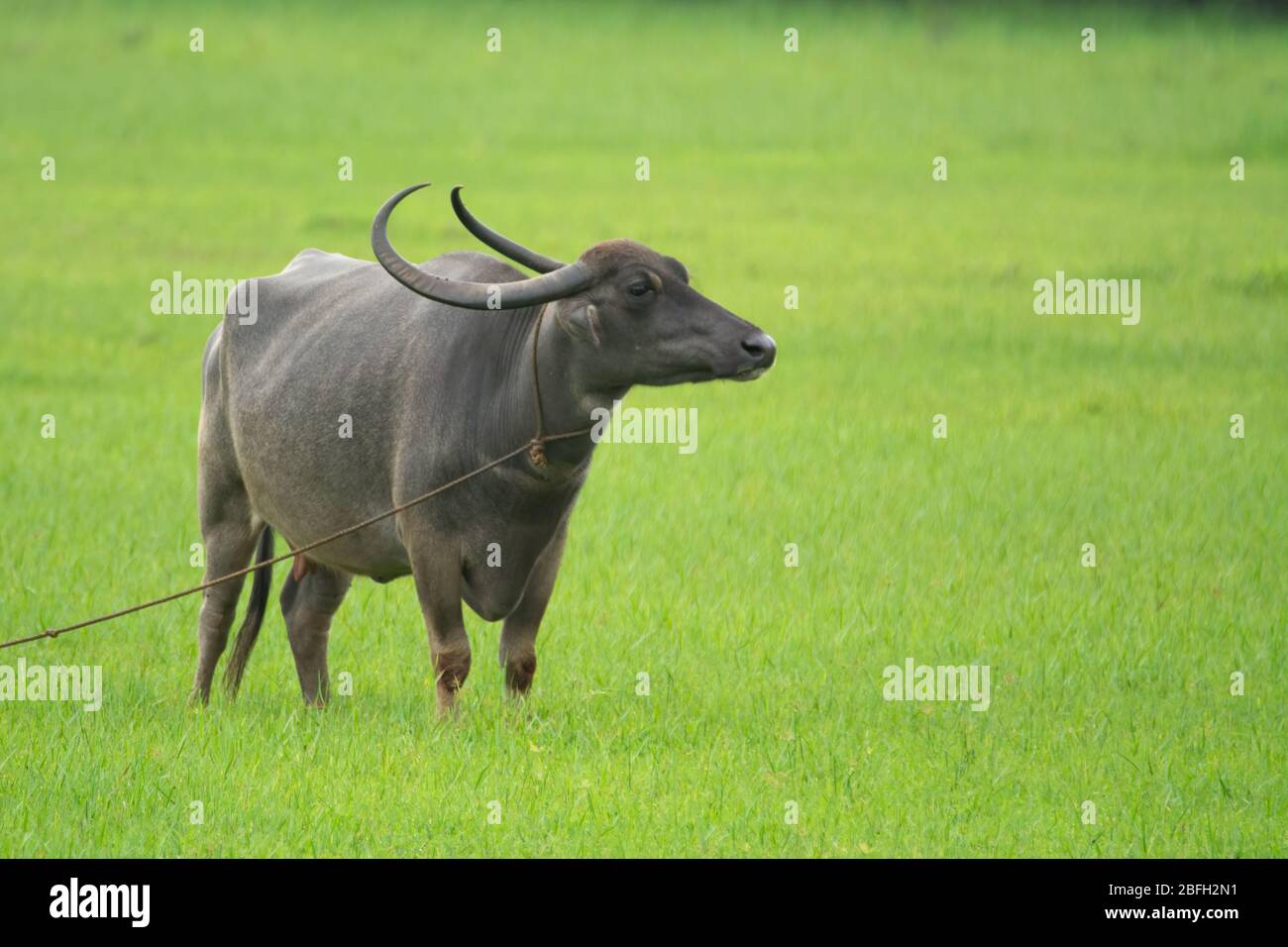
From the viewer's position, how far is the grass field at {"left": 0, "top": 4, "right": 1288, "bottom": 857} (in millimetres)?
5977

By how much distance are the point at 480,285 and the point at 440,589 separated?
3.34ft

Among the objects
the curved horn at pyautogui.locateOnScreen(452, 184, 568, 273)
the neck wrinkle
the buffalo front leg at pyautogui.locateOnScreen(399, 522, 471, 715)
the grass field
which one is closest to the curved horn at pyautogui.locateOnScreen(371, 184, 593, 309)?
the neck wrinkle

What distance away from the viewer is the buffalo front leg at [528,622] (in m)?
6.74

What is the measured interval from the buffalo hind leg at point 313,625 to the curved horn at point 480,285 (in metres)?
1.53

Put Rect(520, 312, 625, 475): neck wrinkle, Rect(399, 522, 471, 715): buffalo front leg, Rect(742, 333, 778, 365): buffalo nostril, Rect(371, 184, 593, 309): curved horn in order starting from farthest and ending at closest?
Rect(399, 522, 471, 715): buffalo front leg, Rect(520, 312, 625, 475): neck wrinkle, Rect(371, 184, 593, 309): curved horn, Rect(742, 333, 778, 365): buffalo nostril

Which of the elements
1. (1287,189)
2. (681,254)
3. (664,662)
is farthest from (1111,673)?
(1287,189)

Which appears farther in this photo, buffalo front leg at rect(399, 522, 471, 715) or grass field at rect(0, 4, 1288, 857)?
buffalo front leg at rect(399, 522, 471, 715)

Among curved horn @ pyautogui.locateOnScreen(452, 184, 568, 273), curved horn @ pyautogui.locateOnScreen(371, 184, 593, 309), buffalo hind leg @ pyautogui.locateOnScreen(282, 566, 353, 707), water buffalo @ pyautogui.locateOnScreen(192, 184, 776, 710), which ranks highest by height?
curved horn @ pyautogui.locateOnScreen(452, 184, 568, 273)

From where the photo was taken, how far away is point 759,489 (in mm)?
10625

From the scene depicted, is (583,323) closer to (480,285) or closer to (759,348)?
(480,285)

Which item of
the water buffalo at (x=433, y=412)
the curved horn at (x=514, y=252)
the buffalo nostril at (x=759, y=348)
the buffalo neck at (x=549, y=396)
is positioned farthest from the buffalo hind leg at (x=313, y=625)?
the buffalo nostril at (x=759, y=348)

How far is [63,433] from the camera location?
11.7m

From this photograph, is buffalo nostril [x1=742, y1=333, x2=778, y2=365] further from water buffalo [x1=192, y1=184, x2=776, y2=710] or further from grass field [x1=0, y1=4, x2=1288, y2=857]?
grass field [x1=0, y1=4, x2=1288, y2=857]

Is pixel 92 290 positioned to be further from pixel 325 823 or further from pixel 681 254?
pixel 325 823
